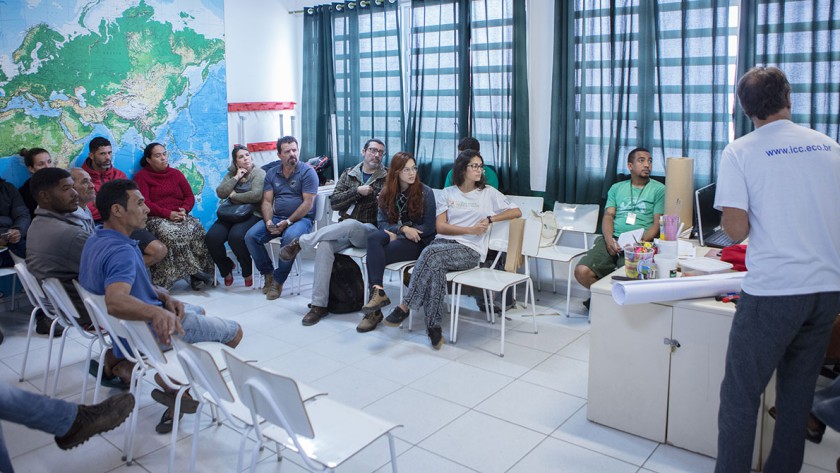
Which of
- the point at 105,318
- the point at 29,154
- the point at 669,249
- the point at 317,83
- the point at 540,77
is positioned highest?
the point at 317,83

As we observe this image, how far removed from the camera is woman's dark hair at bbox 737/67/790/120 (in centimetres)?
215

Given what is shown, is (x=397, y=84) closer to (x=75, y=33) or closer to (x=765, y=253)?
(x=75, y=33)

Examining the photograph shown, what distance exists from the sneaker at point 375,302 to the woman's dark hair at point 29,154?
2.67 meters

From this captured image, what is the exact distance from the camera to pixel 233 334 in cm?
310

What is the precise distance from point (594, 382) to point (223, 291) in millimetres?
3423

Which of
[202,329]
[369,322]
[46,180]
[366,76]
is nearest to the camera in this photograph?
[202,329]

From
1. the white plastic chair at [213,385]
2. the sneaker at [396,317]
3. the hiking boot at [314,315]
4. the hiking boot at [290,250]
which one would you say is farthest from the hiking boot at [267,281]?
the white plastic chair at [213,385]

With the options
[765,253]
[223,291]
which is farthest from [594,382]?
[223,291]

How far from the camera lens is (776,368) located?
7.50 feet

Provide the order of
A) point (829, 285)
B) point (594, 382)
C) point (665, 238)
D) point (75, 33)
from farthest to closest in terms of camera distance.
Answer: point (75, 33)
point (665, 238)
point (594, 382)
point (829, 285)

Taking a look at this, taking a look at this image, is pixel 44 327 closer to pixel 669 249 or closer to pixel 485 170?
pixel 485 170

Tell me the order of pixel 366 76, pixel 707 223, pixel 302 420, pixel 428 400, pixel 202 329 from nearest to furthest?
pixel 302 420 → pixel 202 329 → pixel 428 400 → pixel 707 223 → pixel 366 76

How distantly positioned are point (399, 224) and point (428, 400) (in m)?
1.55

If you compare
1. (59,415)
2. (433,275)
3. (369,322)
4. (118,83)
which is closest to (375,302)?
(369,322)
